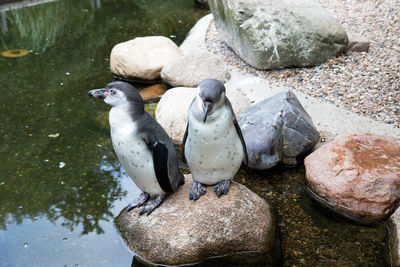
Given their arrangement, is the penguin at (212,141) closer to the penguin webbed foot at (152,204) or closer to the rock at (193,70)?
the penguin webbed foot at (152,204)

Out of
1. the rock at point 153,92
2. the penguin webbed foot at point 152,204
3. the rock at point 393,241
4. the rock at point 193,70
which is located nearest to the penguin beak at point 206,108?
the penguin webbed foot at point 152,204

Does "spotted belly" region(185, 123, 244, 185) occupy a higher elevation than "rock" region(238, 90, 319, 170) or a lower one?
higher

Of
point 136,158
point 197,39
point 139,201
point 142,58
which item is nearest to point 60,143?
point 139,201

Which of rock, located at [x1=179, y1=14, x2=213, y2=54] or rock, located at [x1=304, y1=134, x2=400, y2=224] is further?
rock, located at [x1=179, y1=14, x2=213, y2=54]

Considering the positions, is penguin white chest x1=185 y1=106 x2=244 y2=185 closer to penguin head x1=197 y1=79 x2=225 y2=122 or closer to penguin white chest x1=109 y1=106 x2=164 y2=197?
penguin head x1=197 y1=79 x2=225 y2=122

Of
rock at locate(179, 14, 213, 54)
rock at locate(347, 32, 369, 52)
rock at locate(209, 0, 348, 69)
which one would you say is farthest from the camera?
rock at locate(179, 14, 213, 54)

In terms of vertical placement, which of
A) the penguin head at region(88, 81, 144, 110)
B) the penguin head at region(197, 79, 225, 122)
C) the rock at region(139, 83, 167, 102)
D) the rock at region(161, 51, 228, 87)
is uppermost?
the penguin head at region(197, 79, 225, 122)

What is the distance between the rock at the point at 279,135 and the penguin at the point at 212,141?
1.06m

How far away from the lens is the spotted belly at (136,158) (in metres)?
3.23

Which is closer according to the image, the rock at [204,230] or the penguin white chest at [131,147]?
the penguin white chest at [131,147]

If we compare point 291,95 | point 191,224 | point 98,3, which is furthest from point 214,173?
point 98,3

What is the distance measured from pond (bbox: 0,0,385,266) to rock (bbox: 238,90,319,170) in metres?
0.18

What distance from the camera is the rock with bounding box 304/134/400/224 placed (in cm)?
393

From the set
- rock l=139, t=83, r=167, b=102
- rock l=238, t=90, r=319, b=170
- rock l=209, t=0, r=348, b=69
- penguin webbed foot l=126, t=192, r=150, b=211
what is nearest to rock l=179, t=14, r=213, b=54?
rock l=139, t=83, r=167, b=102
